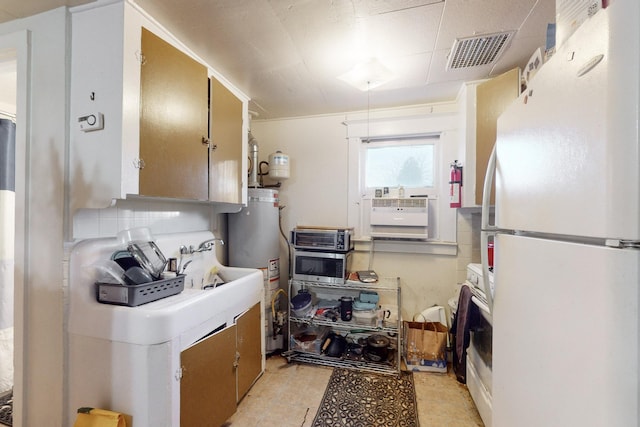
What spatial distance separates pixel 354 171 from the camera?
2594mm

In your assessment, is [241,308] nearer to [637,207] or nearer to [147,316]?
[147,316]

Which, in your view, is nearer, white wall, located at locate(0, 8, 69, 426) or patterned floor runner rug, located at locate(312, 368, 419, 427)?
white wall, located at locate(0, 8, 69, 426)

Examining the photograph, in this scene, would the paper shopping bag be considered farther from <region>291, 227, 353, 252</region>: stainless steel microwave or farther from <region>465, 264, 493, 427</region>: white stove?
<region>291, 227, 353, 252</region>: stainless steel microwave

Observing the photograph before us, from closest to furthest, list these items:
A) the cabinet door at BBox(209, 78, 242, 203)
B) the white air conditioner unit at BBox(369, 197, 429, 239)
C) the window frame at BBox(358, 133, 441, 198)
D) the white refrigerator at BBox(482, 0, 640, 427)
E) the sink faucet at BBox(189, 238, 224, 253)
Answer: the white refrigerator at BBox(482, 0, 640, 427) < the cabinet door at BBox(209, 78, 242, 203) < the sink faucet at BBox(189, 238, 224, 253) < the white air conditioner unit at BBox(369, 197, 429, 239) < the window frame at BBox(358, 133, 441, 198)

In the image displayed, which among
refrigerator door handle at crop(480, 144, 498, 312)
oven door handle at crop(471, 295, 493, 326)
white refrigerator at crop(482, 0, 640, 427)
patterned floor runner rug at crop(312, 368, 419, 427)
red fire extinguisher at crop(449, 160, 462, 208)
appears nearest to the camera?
white refrigerator at crop(482, 0, 640, 427)

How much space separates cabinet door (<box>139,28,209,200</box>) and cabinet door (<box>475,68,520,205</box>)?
1.93 metres

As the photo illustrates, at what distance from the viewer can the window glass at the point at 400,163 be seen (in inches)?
97.7

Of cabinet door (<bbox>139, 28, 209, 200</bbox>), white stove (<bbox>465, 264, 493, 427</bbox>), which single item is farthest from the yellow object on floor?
white stove (<bbox>465, 264, 493, 427</bbox>)

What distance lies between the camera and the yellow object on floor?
3.50 ft

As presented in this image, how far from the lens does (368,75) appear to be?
1881 millimetres

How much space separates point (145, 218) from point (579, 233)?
1920mm

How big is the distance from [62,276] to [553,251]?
6.15 ft

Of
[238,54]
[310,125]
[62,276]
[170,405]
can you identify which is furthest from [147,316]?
[310,125]

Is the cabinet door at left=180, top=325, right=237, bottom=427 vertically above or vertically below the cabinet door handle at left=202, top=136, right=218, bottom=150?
below
